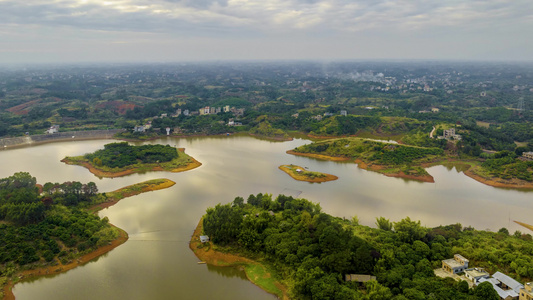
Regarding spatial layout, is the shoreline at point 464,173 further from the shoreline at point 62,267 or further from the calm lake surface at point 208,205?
the shoreline at point 62,267

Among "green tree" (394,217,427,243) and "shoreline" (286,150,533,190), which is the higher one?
"green tree" (394,217,427,243)

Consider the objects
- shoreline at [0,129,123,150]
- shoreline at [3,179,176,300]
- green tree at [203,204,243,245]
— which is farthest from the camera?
shoreline at [0,129,123,150]

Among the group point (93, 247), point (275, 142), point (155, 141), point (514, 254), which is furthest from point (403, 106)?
point (93, 247)

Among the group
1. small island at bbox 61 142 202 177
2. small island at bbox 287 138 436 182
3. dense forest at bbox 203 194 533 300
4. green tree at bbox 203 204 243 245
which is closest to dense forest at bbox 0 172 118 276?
green tree at bbox 203 204 243 245

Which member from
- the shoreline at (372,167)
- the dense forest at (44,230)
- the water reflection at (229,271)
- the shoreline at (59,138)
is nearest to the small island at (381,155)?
the shoreline at (372,167)

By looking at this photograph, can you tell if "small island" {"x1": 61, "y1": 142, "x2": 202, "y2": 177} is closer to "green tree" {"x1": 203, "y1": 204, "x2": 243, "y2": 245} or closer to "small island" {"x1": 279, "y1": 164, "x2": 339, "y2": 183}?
"small island" {"x1": 279, "y1": 164, "x2": 339, "y2": 183}

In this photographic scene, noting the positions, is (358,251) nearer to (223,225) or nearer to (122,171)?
(223,225)

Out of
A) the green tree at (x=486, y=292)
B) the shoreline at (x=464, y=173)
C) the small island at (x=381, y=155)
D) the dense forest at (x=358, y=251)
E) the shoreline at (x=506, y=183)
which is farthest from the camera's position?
the small island at (x=381, y=155)
